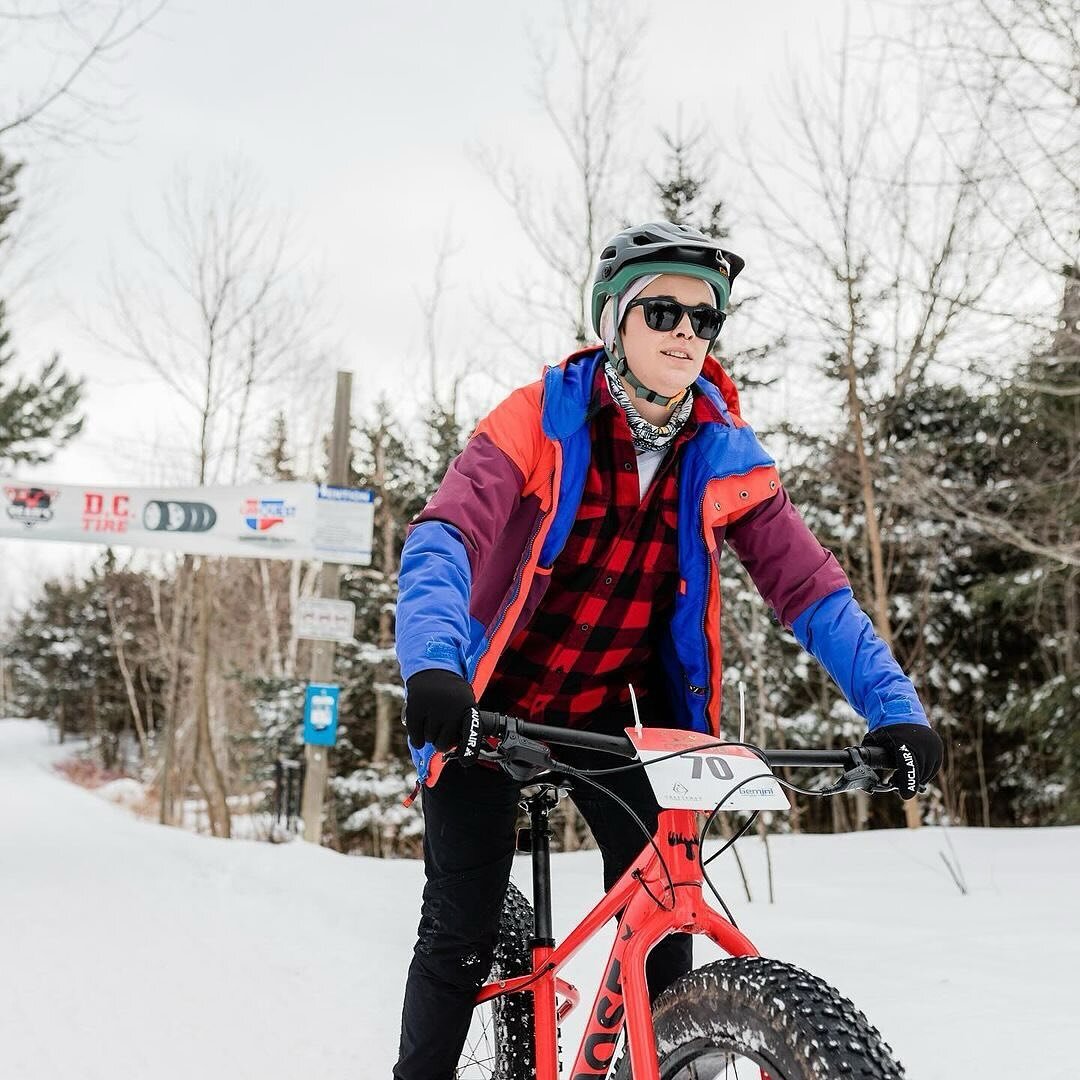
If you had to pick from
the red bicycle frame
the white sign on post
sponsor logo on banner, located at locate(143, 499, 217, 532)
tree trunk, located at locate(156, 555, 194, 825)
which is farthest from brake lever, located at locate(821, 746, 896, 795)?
tree trunk, located at locate(156, 555, 194, 825)

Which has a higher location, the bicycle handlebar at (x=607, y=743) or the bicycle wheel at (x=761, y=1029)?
the bicycle handlebar at (x=607, y=743)

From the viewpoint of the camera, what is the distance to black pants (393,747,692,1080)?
2.05 metres

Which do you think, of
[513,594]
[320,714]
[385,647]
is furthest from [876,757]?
[385,647]

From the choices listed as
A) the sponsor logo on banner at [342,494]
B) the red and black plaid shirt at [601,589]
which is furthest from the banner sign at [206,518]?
the red and black plaid shirt at [601,589]

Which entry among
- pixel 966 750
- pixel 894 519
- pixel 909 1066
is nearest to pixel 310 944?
pixel 909 1066

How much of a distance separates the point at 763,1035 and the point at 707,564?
0.92 metres

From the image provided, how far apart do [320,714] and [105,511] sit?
2.72m

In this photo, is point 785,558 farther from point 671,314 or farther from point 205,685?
point 205,685

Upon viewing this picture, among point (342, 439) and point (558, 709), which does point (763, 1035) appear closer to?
point (558, 709)

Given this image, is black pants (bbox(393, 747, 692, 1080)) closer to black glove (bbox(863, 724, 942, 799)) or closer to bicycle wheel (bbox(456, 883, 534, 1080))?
A: bicycle wheel (bbox(456, 883, 534, 1080))

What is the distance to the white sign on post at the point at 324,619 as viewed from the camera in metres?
8.32

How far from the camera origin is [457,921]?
2045 mm

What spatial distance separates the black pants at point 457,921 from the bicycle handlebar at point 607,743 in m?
0.57

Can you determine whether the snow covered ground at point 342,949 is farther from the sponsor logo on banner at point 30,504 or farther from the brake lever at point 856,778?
the sponsor logo on banner at point 30,504
